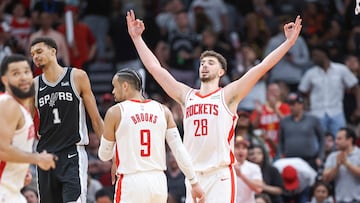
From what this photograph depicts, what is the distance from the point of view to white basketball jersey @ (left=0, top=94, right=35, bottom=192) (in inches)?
451

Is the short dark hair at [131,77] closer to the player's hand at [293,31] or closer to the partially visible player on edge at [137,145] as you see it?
the partially visible player on edge at [137,145]

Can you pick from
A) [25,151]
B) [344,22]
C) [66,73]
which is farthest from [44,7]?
[25,151]

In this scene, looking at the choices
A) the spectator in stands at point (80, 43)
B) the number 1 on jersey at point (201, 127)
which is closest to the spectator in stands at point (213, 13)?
the spectator in stands at point (80, 43)

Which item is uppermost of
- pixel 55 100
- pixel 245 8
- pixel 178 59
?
pixel 245 8

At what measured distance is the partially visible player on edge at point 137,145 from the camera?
1234 cm

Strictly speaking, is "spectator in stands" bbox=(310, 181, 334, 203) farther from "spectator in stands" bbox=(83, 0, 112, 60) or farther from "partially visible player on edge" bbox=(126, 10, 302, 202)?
"spectator in stands" bbox=(83, 0, 112, 60)

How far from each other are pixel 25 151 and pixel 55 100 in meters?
1.85

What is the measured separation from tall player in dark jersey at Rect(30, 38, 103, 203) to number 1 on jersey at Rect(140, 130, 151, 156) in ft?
3.55

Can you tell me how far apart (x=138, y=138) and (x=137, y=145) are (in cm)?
8

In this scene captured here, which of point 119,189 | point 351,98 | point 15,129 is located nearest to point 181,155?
point 119,189

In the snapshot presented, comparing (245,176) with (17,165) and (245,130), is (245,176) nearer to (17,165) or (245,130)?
(245,130)

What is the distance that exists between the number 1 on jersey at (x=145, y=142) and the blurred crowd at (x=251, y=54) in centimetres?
544

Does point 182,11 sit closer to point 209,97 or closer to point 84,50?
point 84,50

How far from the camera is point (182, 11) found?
22688 mm
